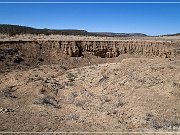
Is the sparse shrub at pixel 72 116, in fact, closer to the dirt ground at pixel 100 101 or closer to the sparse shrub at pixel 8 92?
the dirt ground at pixel 100 101

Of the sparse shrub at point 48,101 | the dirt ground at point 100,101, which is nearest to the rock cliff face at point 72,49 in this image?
the dirt ground at point 100,101

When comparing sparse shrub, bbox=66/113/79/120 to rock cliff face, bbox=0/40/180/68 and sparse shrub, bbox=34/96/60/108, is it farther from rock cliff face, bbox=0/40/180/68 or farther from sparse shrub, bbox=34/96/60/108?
rock cliff face, bbox=0/40/180/68

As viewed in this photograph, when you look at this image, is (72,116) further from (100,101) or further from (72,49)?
(72,49)

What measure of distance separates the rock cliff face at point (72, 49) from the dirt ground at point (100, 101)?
14.1 metres

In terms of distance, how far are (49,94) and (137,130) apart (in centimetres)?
794

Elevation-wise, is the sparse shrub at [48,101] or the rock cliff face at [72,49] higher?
the rock cliff face at [72,49]

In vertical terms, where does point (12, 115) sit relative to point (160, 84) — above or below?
below

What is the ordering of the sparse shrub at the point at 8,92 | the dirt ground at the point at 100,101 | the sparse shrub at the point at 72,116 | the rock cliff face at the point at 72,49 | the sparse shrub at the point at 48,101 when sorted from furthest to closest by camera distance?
the rock cliff face at the point at 72,49 < the sparse shrub at the point at 8,92 < the sparse shrub at the point at 48,101 < the sparse shrub at the point at 72,116 < the dirt ground at the point at 100,101

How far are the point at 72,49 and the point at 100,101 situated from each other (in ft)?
76.2

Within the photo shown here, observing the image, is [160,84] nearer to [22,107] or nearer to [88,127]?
[88,127]

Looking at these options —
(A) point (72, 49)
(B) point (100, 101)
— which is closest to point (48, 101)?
(B) point (100, 101)

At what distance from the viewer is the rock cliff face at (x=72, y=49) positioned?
37.3 m

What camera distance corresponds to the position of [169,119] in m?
14.0

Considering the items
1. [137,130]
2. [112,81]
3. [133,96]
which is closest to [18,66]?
[112,81]
